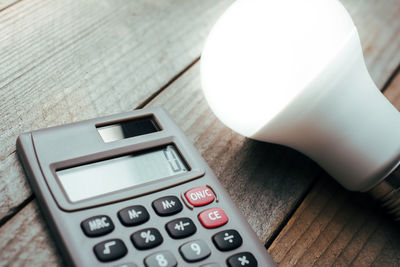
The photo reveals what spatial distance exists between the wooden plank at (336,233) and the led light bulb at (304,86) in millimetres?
22

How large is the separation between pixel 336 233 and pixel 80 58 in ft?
0.94

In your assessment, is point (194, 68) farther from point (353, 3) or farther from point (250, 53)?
point (353, 3)

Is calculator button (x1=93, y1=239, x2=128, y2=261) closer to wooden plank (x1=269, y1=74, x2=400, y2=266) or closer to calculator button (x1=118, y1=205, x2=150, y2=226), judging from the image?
calculator button (x1=118, y1=205, x2=150, y2=226)

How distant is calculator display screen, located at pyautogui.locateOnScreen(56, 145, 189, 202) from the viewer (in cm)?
26

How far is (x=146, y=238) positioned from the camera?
24 centimetres

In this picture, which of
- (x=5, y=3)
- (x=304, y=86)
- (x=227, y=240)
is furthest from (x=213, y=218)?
(x=5, y=3)

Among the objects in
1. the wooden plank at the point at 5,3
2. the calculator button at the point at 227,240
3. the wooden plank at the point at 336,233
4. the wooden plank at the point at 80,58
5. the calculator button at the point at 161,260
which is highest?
the wooden plank at the point at 5,3

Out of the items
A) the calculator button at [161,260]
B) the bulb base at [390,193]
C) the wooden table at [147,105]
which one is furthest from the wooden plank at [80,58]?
the bulb base at [390,193]

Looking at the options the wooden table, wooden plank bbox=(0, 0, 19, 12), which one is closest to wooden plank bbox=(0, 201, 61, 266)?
the wooden table

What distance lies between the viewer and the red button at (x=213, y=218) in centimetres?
27

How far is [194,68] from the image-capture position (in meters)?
0.42

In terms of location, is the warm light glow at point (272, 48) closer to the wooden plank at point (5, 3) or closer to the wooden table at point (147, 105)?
the wooden table at point (147, 105)

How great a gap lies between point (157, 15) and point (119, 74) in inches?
4.6

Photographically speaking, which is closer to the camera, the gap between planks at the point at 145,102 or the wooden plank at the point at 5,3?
the gap between planks at the point at 145,102
